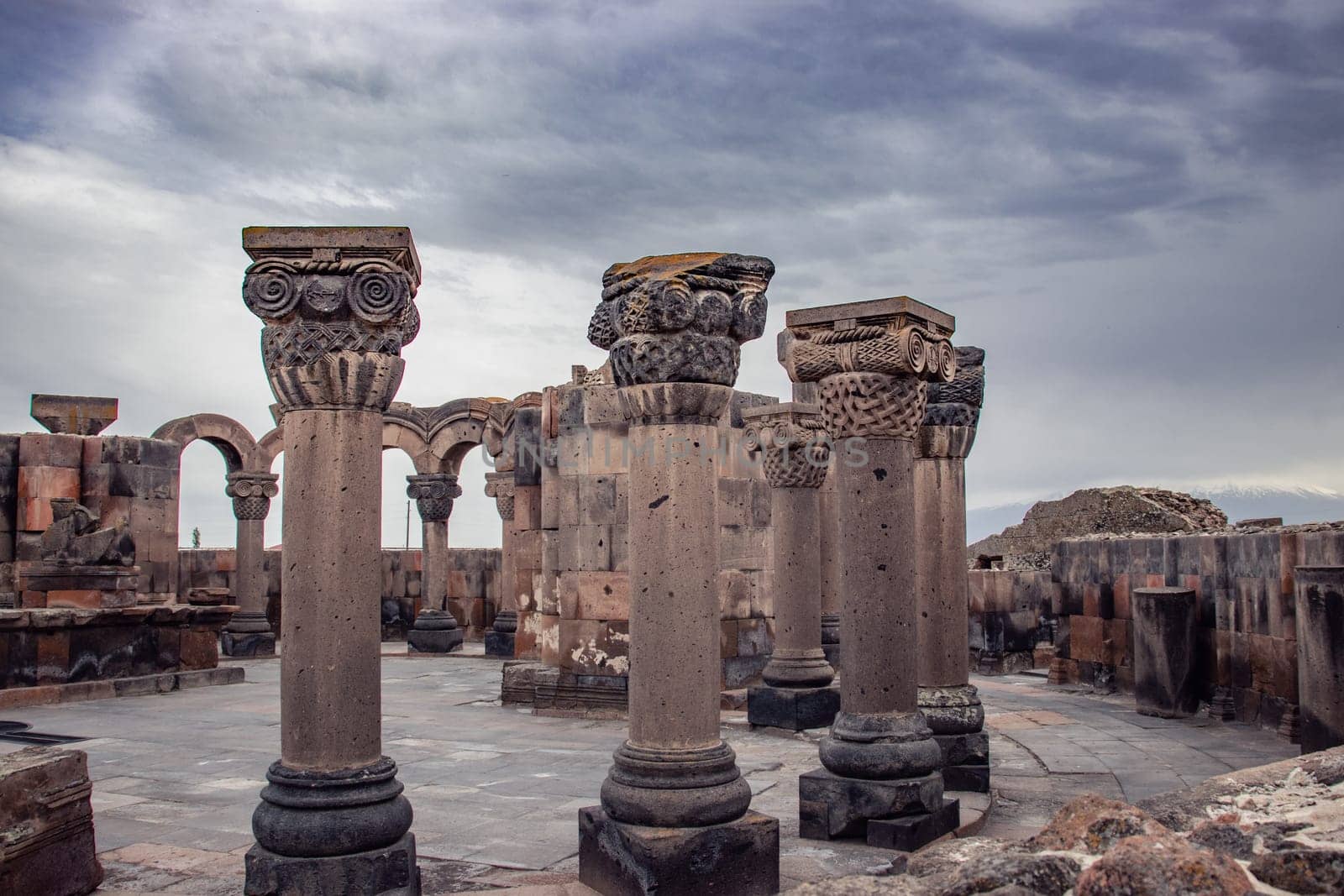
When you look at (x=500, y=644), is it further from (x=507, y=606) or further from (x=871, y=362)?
(x=871, y=362)

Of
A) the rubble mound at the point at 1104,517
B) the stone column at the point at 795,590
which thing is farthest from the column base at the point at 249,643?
the rubble mound at the point at 1104,517

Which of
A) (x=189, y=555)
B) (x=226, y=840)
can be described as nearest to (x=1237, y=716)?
(x=226, y=840)

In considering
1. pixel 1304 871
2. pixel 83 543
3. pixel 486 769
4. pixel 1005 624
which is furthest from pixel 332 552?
pixel 1005 624

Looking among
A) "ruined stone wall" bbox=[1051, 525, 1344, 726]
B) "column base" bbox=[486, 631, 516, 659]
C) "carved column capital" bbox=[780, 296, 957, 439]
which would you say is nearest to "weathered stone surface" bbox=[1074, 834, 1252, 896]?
"carved column capital" bbox=[780, 296, 957, 439]

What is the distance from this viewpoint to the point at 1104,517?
987 inches

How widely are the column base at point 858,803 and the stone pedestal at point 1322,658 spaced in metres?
3.68

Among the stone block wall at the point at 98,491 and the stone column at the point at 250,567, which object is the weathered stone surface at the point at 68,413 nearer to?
the stone block wall at the point at 98,491

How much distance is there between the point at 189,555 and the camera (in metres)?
24.0

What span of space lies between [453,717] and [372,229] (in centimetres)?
711

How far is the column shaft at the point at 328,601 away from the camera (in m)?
5.45

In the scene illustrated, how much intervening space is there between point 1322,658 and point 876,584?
13.5 ft

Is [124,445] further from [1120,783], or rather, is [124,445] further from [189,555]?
[1120,783]

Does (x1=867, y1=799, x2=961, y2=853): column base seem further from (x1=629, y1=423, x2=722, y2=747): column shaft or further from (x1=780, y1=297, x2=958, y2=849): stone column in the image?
(x1=629, y1=423, x2=722, y2=747): column shaft

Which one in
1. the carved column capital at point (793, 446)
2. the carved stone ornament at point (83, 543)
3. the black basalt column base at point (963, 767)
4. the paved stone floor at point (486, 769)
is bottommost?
the paved stone floor at point (486, 769)
